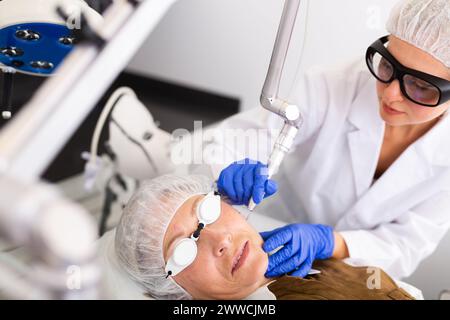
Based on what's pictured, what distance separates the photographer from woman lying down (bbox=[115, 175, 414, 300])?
1.22 metres

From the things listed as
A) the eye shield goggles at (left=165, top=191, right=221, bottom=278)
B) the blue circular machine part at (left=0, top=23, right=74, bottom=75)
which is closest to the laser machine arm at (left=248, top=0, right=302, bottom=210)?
the eye shield goggles at (left=165, top=191, right=221, bottom=278)

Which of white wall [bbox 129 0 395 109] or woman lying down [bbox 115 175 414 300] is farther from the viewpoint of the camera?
white wall [bbox 129 0 395 109]

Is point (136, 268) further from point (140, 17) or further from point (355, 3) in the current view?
point (355, 3)

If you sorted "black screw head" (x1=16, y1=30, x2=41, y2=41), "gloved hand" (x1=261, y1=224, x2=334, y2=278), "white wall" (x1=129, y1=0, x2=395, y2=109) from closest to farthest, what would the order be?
1. "black screw head" (x1=16, y1=30, x2=41, y2=41)
2. "gloved hand" (x1=261, y1=224, x2=334, y2=278)
3. "white wall" (x1=129, y1=0, x2=395, y2=109)

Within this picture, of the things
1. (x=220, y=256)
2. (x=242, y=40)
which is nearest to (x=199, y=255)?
(x=220, y=256)

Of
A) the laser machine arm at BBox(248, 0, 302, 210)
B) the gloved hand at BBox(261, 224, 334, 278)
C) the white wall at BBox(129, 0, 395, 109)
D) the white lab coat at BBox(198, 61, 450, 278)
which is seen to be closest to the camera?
the laser machine arm at BBox(248, 0, 302, 210)

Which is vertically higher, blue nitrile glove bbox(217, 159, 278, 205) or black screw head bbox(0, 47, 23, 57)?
black screw head bbox(0, 47, 23, 57)

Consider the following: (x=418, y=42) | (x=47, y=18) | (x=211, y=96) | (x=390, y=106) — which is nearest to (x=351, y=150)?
(x=390, y=106)

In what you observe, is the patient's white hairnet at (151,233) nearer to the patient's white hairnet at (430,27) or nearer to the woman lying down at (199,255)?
the woman lying down at (199,255)

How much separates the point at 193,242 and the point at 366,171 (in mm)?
612

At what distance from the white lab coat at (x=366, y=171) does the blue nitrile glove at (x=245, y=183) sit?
5.6 inches

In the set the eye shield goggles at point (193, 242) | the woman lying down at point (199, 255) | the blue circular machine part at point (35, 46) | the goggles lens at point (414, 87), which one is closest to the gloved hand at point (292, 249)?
the woman lying down at point (199, 255)

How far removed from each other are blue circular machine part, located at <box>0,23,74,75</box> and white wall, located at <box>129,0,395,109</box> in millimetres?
829

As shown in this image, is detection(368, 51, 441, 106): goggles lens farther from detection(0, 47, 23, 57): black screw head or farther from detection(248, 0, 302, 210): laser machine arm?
detection(0, 47, 23, 57): black screw head
